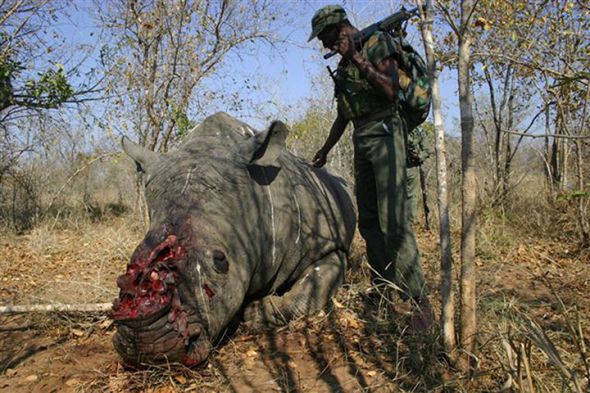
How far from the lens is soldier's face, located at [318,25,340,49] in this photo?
3854mm

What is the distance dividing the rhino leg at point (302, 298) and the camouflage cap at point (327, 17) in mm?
1934

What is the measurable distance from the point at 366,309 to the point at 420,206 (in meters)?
6.51

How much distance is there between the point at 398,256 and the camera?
12.7 ft

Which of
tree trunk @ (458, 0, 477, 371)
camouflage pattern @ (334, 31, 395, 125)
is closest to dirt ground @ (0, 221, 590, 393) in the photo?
tree trunk @ (458, 0, 477, 371)

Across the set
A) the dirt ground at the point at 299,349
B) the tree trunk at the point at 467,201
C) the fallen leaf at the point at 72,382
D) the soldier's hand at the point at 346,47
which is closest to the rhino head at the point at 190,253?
the dirt ground at the point at 299,349

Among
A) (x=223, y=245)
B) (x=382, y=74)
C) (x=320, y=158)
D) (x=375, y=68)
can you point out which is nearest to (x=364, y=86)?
(x=375, y=68)

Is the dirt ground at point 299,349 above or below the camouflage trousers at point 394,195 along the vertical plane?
below

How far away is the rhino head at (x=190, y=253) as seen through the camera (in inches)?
107

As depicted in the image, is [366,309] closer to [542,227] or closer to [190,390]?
[190,390]

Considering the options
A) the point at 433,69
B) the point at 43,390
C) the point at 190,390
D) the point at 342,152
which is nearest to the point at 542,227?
the point at 433,69

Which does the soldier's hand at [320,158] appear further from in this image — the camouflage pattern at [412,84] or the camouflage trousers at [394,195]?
the camouflage pattern at [412,84]

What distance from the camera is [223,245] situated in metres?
3.28

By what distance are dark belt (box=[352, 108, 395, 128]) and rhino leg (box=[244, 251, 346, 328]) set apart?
1.25 m

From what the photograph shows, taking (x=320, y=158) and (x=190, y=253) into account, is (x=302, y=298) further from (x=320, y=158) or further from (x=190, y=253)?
(x=320, y=158)
